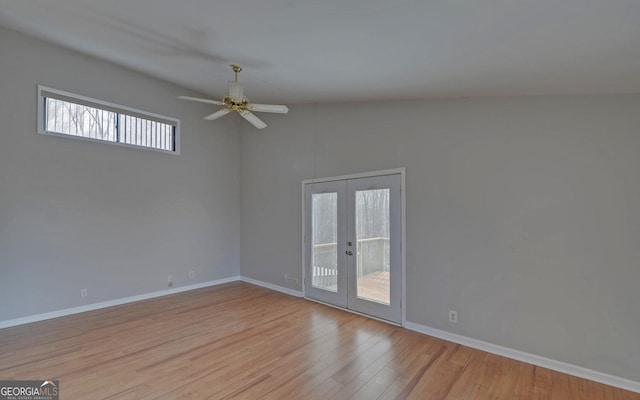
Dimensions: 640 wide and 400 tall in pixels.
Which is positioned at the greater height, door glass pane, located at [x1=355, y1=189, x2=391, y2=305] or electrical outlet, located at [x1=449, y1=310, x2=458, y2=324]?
door glass pane, located at [x1=355, y1=189, x2=391, y2=305]

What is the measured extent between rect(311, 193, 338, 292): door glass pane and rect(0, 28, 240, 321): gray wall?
220cm

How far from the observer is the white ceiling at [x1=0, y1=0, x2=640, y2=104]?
6.25 feet

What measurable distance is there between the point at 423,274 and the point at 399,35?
2768 mm

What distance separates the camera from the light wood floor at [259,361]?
2.54m

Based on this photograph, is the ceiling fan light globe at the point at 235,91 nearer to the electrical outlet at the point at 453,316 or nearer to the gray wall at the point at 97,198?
the gray wall at the point at 97,198

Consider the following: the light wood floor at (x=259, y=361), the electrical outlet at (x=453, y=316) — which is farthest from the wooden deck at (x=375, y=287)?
the electrical outlet at (x=453, y=316)

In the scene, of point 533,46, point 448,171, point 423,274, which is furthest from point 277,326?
point 533,46

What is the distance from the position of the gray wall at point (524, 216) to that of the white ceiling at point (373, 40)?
1.00 feet

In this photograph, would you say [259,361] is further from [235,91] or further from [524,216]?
[524,216]

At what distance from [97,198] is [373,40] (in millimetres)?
4596

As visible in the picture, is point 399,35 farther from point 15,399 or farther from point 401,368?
point 15,399

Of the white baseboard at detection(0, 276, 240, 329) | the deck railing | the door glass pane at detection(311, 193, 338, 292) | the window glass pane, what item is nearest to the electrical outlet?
the deck railing

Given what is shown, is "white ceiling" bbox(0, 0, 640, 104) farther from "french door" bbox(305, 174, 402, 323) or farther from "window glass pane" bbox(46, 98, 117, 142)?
"french door" bbox(305, 174, 402, 323)

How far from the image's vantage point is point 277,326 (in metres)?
3.97
